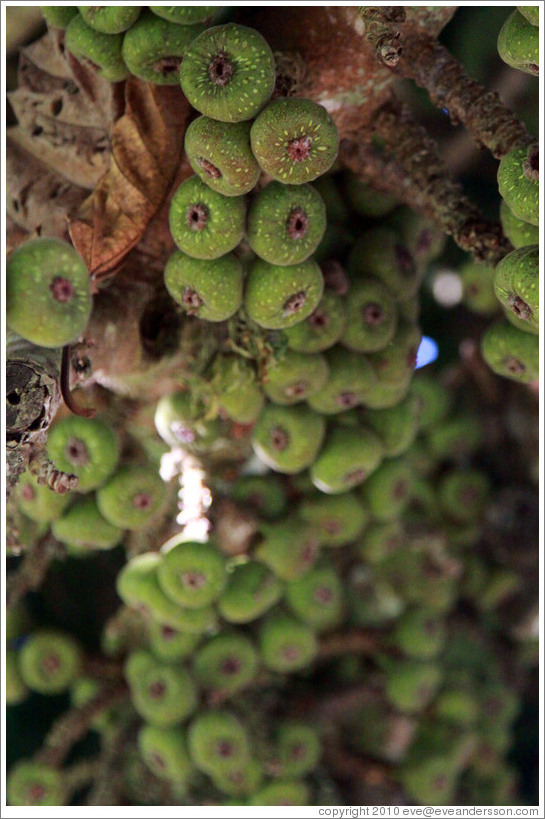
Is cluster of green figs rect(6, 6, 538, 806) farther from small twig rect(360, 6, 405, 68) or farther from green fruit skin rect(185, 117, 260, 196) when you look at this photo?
small twig rect(360, 6, 405, 68)

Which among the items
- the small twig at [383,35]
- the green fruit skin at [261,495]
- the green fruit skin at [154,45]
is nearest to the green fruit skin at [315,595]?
the green fruit skin at [261,495]

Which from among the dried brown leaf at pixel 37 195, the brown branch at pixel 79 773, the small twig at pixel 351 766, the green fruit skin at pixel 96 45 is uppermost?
the green fruit skin at pixel 96 45

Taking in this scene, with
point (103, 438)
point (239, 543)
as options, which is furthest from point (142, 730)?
point (103, 438)

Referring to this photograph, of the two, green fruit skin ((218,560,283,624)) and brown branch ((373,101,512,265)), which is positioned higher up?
brown branch ((373,101,512,265))

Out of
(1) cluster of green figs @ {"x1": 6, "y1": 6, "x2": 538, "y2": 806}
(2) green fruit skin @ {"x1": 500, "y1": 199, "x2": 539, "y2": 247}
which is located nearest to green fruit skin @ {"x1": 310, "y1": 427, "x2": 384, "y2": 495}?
(1) cluster of green figs @ {"x1": 6, "y1": 6, "x2": 538, "y2": 806}

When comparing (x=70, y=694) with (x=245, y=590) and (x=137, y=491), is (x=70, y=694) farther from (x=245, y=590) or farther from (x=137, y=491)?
(x=137, y=491)

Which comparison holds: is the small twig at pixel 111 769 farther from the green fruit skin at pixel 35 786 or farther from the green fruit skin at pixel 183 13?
the green fruit skin at pixel 183 13
